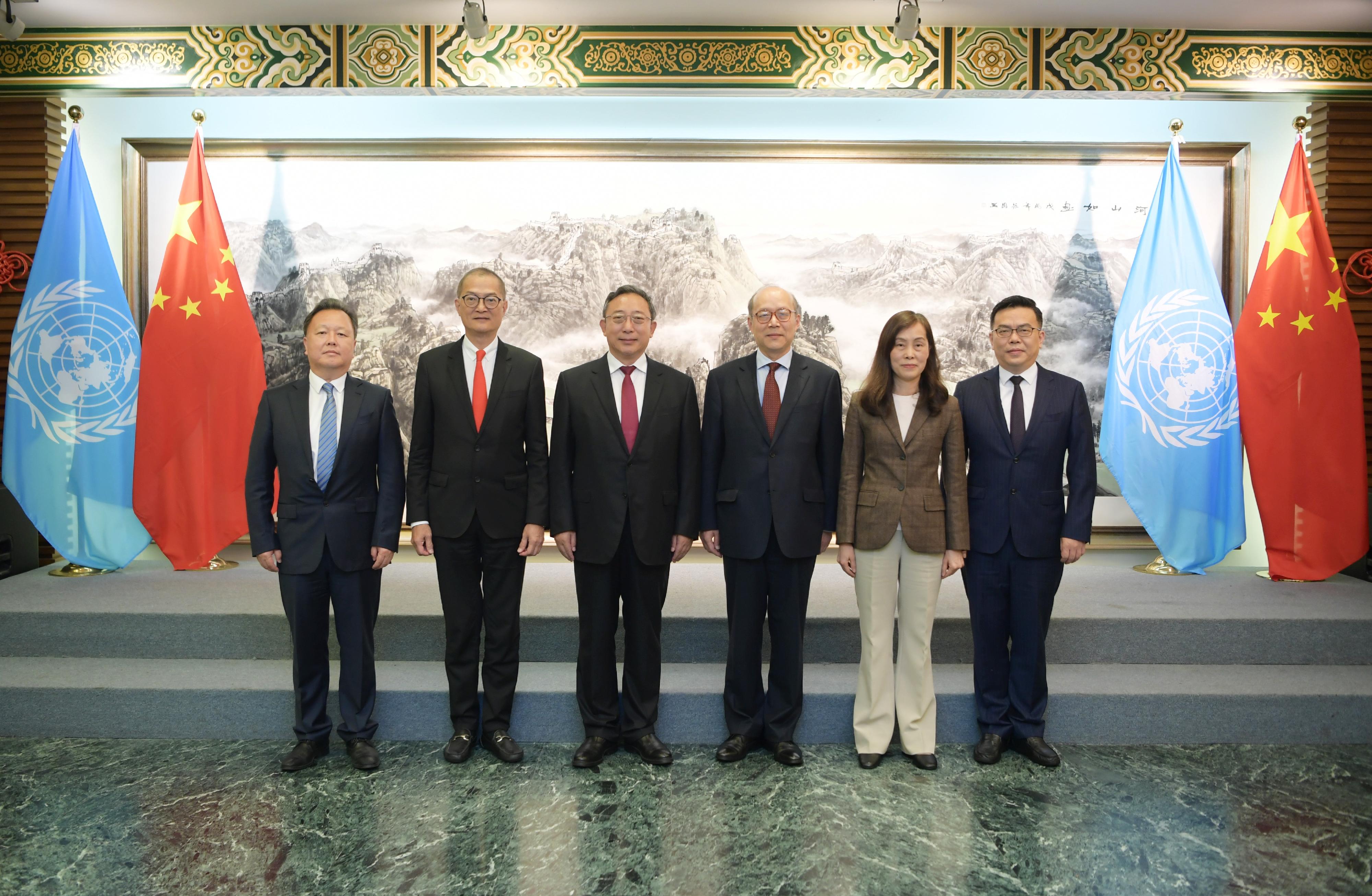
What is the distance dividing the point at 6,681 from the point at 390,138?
3492 millimetres

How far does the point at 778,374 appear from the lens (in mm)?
3010

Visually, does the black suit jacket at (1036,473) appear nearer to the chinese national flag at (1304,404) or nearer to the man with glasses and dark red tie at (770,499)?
the man with glasses and dark red tie at (770,499)

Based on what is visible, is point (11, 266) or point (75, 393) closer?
point (75, 393)

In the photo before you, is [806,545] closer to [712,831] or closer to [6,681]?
[712,831]

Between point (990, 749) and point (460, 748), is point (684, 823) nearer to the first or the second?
point (460, 748)

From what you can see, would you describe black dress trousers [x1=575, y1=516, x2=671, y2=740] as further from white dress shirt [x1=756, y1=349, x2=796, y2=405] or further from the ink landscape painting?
the ink landscape painting

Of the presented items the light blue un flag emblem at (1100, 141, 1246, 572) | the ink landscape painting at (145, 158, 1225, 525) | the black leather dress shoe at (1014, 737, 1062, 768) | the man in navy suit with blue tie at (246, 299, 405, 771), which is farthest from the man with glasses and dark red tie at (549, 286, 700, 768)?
the light blue un flag emblem at (1100, 141, 1246, 572)

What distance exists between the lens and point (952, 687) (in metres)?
3.38

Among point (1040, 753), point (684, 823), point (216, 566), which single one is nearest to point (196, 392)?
point (216, 566)

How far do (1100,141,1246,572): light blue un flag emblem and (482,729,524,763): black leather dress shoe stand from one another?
3.62 m

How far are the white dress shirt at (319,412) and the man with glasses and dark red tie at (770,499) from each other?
4.41 feet

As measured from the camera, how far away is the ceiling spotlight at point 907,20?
14.1ft

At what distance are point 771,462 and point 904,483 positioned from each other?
0.49 m

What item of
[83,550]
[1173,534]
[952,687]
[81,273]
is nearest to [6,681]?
[83,550]
